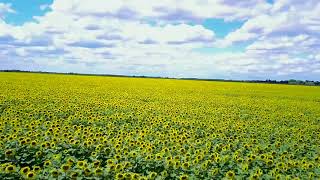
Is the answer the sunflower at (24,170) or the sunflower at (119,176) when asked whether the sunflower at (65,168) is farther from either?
the sunflower at (119,176)

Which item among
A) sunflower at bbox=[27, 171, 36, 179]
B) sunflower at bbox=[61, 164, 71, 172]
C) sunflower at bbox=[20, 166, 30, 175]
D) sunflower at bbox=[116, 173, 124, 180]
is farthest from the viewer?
sunflower at bbox=[61, 164, 71, 172]

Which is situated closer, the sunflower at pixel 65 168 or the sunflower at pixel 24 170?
the sunflower at pixel 24 170

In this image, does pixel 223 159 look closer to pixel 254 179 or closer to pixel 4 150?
pixel 254 179

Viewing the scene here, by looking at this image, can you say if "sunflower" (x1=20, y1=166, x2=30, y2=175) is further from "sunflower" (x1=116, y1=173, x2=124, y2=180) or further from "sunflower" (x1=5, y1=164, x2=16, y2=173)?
"sunflower" (x1=116, y1=173, x2=124, y2=180)

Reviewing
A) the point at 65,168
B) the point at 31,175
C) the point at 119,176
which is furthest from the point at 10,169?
the point at 119,176

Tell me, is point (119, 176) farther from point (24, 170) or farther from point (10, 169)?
point (10, 169)

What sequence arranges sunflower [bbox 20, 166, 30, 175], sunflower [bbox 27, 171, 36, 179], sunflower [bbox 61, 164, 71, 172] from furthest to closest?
sunflower [bbox 61, 164, 71, 172] → sunflower [bbox 20, 166, 30, 175] → sunflower [bbox 27, 171, 36, 179]

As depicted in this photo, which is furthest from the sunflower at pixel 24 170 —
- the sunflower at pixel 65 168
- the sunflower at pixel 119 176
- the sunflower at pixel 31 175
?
the sunflower at pixel 119 176

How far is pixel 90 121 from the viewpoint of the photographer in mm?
13586

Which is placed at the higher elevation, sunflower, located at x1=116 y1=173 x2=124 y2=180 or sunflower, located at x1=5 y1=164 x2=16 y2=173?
sunflower, located at x1=5 y1=164 x2=16 y2=173

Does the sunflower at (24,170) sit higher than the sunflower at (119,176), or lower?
higher

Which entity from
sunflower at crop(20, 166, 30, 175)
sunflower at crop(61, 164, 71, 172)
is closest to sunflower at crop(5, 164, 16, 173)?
sunflower at crop(20, 166, 30, 175)

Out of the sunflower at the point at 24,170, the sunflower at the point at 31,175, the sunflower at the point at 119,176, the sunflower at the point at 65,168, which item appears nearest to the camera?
the sunflower at the point at 31,175

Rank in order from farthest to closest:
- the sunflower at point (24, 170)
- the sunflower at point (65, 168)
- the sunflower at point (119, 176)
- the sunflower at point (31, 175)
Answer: the sunflower at point (65, 168) → the sunflower at point (119, 176) → the sunflower at point (24, 170) → the sunflower at point (31, 175)
